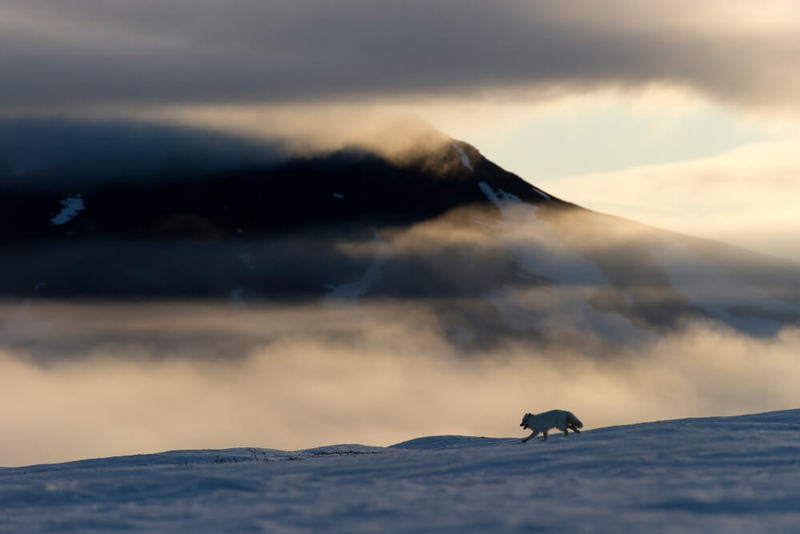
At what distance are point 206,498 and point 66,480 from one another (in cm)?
387

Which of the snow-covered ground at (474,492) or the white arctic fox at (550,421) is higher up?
the white arctic fox at (550,421)

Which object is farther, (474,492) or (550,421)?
(550,421)

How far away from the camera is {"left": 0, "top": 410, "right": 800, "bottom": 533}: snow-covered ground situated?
16.3m

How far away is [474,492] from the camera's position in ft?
61.5

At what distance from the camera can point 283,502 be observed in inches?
742

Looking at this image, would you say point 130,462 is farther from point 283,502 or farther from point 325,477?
point 283,502

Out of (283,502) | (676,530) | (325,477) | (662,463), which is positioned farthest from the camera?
(325,477)

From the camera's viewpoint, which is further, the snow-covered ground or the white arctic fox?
the white arctic fox

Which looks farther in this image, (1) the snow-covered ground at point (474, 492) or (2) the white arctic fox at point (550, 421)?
(2) the white arctic fox at point (550, 421)

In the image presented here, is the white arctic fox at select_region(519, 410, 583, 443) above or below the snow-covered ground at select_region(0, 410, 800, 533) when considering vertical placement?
above

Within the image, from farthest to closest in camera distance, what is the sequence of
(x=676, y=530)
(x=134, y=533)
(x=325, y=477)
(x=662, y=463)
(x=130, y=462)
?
(x=130, y=462) → (x=325, y=477) → (x=662, y=463) → (x=134, y=533) → (x=676, y=530)

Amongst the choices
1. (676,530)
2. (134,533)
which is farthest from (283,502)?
(676,530)

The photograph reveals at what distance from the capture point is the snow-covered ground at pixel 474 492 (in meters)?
16.3

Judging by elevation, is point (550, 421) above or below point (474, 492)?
above
